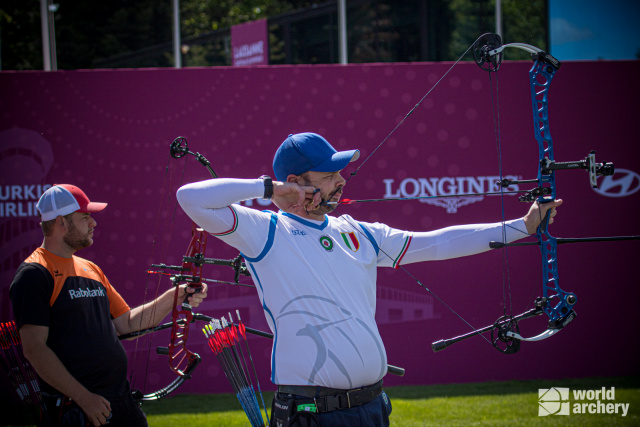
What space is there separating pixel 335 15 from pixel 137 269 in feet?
12.8

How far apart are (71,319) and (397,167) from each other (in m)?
3.50

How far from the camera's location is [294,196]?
2318 mm

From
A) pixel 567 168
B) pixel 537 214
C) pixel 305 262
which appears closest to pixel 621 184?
pixel 567 168

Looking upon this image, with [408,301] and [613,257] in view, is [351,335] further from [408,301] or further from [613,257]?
[613,257]

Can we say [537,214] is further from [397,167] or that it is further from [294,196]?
[397,167]

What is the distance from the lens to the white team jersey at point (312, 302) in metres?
2.13

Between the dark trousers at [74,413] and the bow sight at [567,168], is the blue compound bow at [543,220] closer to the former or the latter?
the bow sight at [567,168]

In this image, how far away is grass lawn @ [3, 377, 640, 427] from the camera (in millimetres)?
4625

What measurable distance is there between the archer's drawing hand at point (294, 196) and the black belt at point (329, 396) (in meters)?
0.63

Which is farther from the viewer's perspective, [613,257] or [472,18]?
[472,18]

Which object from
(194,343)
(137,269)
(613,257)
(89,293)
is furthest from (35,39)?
(613,257)

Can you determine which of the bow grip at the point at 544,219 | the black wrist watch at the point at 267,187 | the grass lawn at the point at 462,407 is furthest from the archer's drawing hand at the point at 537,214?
the grass lawn at the point at 462,407

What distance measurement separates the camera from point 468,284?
564cm

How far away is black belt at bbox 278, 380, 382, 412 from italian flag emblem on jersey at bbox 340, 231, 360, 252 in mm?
504
